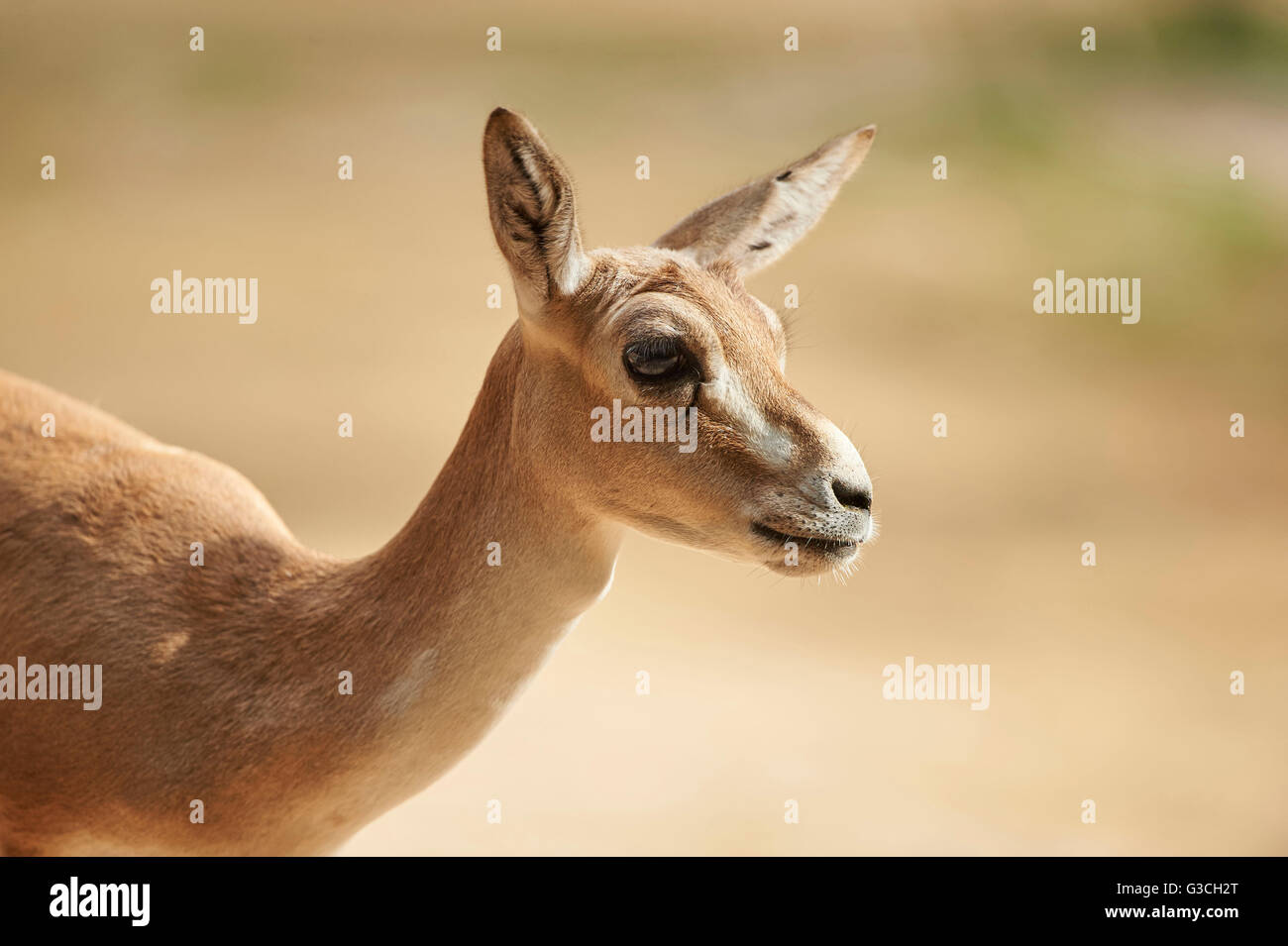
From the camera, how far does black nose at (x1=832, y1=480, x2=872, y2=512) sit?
4203mm

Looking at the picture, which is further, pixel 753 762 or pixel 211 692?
pixel 753 762

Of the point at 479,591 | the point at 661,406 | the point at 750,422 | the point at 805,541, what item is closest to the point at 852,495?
the point at 805,541

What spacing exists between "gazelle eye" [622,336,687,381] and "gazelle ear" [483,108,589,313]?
1.08 feet

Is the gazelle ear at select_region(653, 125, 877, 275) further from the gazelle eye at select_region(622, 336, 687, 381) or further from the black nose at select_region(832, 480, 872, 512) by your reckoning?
the black nose at select_region(832, 480, 872, 512)

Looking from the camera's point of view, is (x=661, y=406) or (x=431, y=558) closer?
(x=661, y=406)

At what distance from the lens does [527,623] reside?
4504 millimetres

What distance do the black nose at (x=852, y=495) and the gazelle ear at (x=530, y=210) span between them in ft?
3.36

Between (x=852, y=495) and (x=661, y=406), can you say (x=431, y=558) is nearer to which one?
(x=661, y=406)

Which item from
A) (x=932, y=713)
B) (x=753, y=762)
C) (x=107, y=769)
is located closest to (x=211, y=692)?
(x=107, y=769)

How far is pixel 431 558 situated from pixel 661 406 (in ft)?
3.24

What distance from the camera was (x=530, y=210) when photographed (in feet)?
13.9
